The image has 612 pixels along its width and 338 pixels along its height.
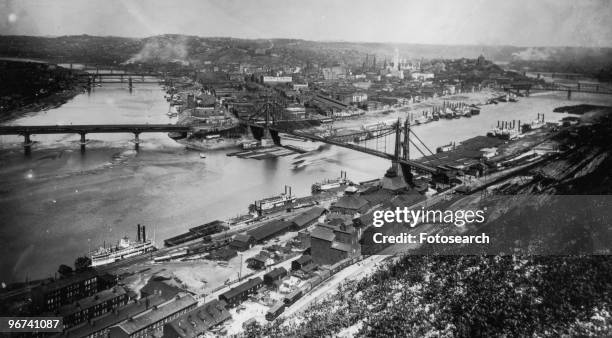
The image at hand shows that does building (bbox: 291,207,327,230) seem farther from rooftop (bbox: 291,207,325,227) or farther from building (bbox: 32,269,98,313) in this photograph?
building (bbox: 32,269,98,313)

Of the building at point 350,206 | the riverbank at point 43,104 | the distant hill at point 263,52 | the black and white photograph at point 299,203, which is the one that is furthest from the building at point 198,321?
the riverbank at point 43,104

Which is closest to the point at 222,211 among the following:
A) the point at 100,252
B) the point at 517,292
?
the point at 100,252

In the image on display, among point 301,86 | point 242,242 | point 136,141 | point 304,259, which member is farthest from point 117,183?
point 301,86

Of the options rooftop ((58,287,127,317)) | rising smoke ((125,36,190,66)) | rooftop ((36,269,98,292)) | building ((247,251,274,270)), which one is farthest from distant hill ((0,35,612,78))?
building ((247,251,274,270))

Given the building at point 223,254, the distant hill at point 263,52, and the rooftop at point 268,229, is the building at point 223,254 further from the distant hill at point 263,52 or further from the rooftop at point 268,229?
the distant hill at point 263,52

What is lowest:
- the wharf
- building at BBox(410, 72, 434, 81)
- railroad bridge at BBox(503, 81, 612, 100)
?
the wharf
